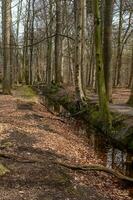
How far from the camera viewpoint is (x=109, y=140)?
1545 cm

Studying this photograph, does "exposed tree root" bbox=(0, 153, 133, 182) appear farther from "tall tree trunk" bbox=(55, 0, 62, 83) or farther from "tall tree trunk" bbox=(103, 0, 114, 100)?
"tall tree trunk" bbox=(55, 0, 62, 83)

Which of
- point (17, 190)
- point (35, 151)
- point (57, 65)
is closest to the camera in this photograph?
point (17, 190)

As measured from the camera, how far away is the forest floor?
7730 mm

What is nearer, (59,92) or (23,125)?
(23,125)

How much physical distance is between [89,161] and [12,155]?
8.30 feet

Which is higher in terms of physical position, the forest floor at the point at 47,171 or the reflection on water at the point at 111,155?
the forest floor at the point at 47,171

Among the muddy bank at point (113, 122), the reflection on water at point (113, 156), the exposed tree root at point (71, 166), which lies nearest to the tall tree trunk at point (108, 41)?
the muddy bank at point (113, 122)

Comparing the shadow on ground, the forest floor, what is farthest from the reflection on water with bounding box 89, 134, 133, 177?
the shadow on ground

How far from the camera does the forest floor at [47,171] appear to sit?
25.4ft

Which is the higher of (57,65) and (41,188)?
(57,65)

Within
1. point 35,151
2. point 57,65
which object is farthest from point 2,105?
point 57,65

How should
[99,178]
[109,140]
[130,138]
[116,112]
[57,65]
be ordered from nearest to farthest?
[99,178] < [130,138] < [109,140] < [116,112] < [57,65]

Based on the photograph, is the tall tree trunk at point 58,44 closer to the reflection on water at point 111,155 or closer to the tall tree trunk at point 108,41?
the tall tree trunk at point 108,41

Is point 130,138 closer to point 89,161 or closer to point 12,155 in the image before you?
point 89,161
